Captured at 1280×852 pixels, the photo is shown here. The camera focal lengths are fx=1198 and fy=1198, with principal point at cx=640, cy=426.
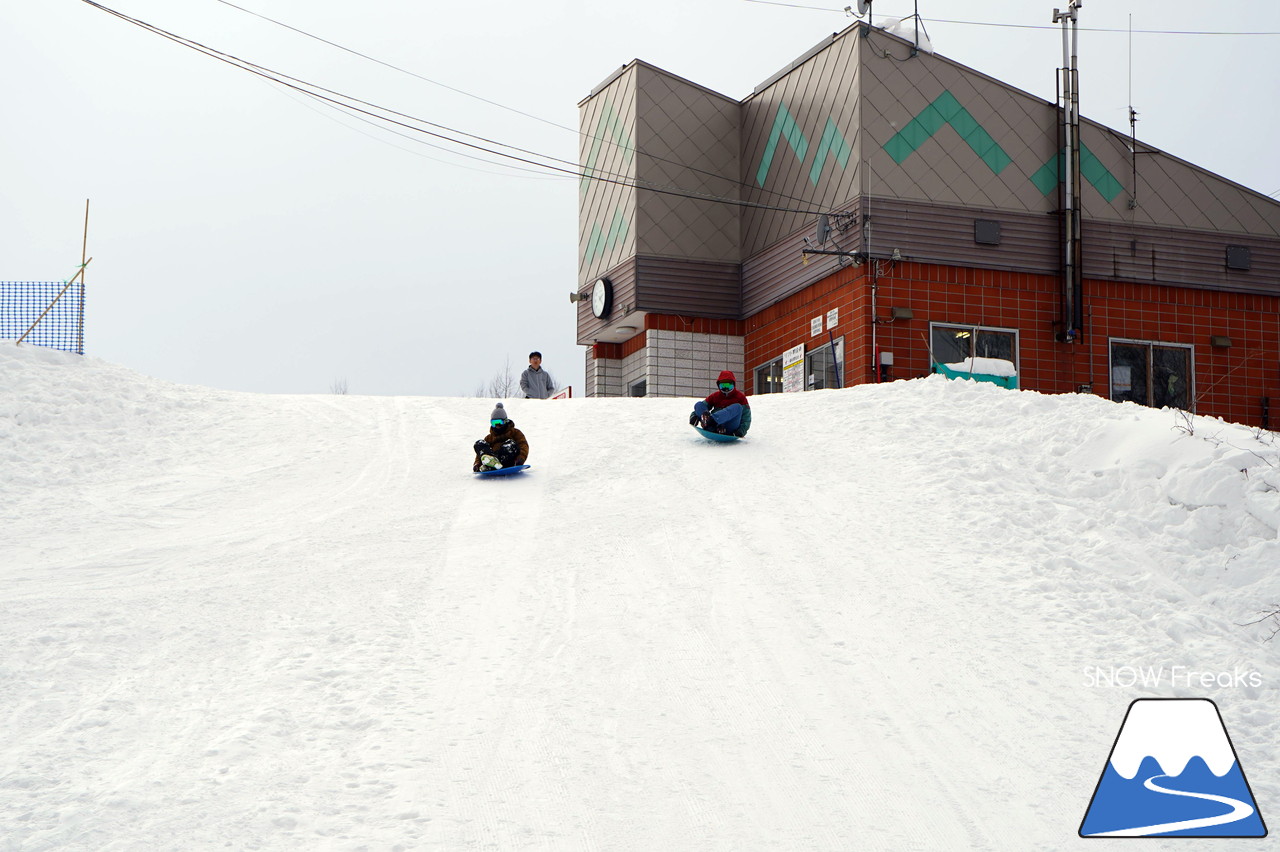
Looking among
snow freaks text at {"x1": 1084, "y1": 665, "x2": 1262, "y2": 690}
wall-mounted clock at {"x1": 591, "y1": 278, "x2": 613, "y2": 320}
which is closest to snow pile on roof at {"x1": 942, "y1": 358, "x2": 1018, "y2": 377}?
wall-mounted clock at {"x1": 591, "y1": 278, "x2": 613, "y2": 320}

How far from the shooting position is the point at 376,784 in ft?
19.9

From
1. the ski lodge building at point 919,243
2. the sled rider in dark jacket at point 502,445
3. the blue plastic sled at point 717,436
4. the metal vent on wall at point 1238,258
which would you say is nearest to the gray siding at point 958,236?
the ski lodge building at point 919,243

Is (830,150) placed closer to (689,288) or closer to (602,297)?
(689,288)

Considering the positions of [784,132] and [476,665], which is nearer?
[476,665]

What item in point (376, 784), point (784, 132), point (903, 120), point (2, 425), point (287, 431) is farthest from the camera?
point (784, 132)

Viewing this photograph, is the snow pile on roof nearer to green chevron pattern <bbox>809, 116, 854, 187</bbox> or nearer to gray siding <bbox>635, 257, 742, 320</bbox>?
green chevron pattern <bbox>809, 116, 854, 187</bbox>

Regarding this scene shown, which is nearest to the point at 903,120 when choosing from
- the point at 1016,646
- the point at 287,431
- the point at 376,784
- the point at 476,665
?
the point at 287,431

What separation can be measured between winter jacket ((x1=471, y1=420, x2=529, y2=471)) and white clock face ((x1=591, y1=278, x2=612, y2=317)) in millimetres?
12723

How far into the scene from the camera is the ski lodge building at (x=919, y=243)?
21906 millimetres

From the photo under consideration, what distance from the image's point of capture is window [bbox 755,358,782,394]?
2420cm

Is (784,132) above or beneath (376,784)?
above

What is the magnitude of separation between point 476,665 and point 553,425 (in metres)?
8.57

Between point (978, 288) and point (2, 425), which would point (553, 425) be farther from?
point (978, 288)

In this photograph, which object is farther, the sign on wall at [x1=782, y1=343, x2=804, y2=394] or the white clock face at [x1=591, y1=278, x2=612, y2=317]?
the white clock face at [x1=591, y1=278, x2=612, y2=317]
